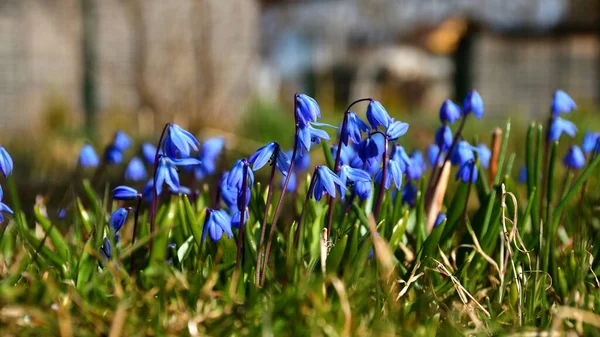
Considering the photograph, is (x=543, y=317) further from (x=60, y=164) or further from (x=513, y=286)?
(x=60, y=164)

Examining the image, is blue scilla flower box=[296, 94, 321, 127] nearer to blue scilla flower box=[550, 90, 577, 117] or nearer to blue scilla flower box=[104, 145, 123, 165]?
blue scilla flower box=[550, 90, 577, 117]

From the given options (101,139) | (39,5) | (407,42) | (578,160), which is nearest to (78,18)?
(39,5)

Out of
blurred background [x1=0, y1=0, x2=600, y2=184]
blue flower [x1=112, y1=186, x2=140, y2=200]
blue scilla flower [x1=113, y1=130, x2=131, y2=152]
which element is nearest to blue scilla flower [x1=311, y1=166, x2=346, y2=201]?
blue flower [x1=112, y1=186, x2=140, y2=200]

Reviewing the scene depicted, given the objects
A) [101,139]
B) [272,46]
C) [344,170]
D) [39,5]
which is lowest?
[272,46]

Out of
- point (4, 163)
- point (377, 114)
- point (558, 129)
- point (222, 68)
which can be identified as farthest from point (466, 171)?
point (222, 68)

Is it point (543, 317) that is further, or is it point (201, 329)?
point (543, 317)

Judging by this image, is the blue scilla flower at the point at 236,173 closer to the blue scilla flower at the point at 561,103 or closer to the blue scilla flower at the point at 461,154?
the blue scilla flower at the point at 461,154

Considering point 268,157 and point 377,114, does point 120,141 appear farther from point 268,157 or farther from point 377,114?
point 377,114
